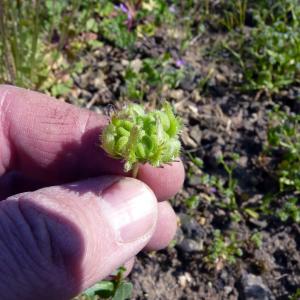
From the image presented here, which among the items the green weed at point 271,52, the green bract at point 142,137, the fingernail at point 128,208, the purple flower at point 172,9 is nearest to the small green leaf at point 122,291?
the fingernail at point 128,208

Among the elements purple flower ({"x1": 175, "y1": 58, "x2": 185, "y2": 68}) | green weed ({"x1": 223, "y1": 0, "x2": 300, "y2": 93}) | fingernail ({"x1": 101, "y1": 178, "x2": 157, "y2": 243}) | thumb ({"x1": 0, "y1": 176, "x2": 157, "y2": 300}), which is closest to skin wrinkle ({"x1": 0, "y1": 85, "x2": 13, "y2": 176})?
thumb ({"x1": 0, "y1": 176, "x2": 157, "y2": 300})

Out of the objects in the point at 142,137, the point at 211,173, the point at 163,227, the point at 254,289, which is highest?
the point at 142,137

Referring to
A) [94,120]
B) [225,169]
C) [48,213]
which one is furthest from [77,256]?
[225,169]

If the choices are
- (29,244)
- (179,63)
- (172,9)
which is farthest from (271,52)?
(29,244)

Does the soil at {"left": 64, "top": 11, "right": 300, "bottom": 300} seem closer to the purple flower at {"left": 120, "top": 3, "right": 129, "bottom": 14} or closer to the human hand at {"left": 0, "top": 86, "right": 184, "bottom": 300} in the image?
the purple flower at {"left": 120, "top": 3, "right": 129, "bottom": 14}

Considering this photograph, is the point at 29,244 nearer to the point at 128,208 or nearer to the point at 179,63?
the point at 128,208

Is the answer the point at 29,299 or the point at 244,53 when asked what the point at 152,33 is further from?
the point at 29,299
